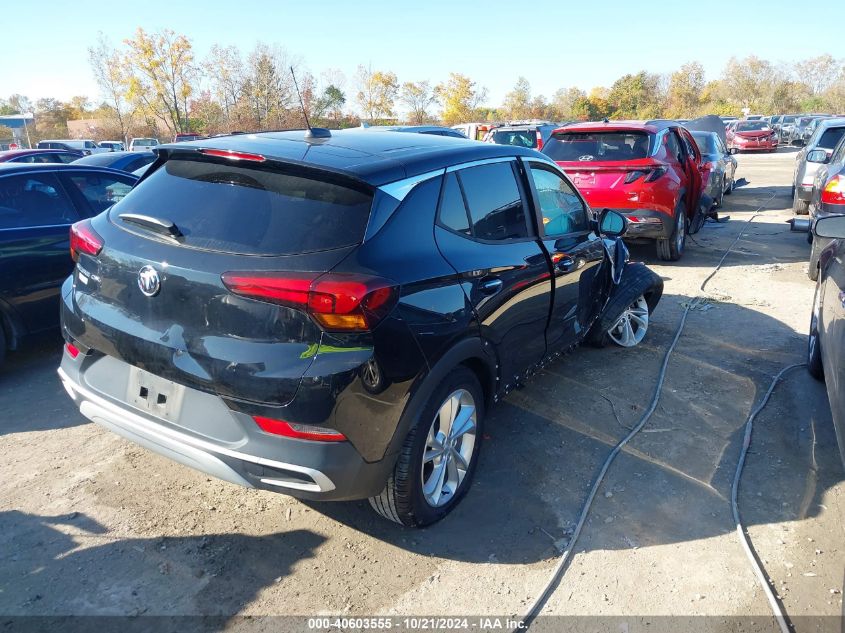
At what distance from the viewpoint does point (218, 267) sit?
246 centimetres

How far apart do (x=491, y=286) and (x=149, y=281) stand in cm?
160

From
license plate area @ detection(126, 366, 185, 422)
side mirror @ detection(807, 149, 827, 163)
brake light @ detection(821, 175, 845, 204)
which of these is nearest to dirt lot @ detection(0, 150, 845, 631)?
license plate area @ detection(126, 366, 185, 422)

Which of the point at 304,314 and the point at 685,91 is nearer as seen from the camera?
the point at 304,314

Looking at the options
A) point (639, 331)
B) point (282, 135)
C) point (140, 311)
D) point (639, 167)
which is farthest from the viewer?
point (639, 167)

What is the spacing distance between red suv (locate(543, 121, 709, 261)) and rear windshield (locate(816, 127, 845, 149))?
5614mm

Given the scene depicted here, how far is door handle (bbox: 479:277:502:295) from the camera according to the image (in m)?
3.11

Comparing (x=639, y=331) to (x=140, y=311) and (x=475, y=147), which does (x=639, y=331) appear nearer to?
(x=475, y=147)

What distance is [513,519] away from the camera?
3.18 meters

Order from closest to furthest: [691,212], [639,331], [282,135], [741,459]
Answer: [282,135], [741,459], [639,331], [691,212]

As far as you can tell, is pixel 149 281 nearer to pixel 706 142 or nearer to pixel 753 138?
pixel 706 142

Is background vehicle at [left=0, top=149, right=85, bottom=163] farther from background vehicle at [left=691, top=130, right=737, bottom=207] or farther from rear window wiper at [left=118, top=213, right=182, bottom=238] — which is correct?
background vehicle at [left=691, top=130, right=737, bottom=207]

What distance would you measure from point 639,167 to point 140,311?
7025 mm

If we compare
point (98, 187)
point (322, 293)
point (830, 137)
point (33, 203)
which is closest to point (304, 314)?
point (322, 293)

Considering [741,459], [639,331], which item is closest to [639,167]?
[639,331]
